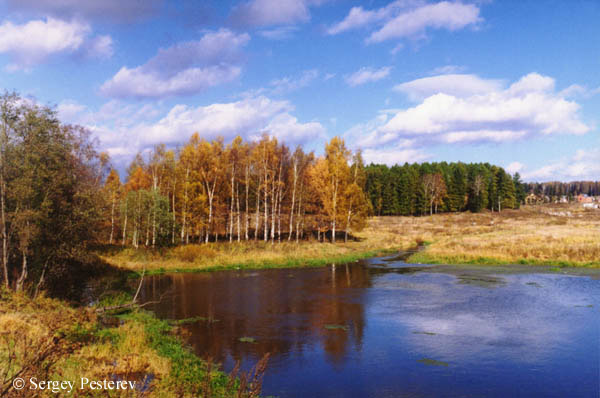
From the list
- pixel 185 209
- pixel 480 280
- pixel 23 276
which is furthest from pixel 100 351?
pixel 185 209

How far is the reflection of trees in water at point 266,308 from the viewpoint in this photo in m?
17.3

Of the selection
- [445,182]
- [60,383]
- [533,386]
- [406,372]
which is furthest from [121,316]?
[445,182]

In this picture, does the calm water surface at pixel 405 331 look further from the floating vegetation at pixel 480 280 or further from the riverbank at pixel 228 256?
the riverbank at pixel 228 256

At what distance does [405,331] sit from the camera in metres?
19.0

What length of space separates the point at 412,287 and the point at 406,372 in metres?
16.6

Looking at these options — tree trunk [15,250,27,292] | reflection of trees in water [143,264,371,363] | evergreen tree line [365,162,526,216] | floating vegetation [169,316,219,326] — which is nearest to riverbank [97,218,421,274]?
reflection of trees in water [143,264,371,363]

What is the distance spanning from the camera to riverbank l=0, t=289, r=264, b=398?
9412 mm

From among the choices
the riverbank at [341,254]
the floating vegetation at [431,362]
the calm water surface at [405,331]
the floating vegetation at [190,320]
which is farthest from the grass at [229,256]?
the floating vegetation at [431,362]

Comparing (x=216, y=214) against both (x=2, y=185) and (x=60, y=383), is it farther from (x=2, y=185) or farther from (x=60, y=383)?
(x=60, y=383)

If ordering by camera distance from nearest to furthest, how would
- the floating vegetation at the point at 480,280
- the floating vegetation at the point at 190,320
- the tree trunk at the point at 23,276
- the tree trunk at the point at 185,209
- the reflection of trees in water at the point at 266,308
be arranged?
the reflection of trees in water at the point at 266,308 < the tree trunk at the point at 23,276 < the floating vegetation at the point at 190,320 < the floating vegetation at the point at 480,280 < the tree trunk at the point at 185,209

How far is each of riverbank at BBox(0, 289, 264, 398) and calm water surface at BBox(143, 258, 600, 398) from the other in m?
1.64

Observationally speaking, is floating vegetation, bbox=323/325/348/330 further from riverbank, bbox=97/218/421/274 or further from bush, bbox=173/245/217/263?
bush, bbox=173/245/217/263

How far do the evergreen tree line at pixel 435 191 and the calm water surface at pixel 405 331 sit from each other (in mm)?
75640

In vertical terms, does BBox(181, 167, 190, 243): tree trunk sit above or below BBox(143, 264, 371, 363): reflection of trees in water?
above
